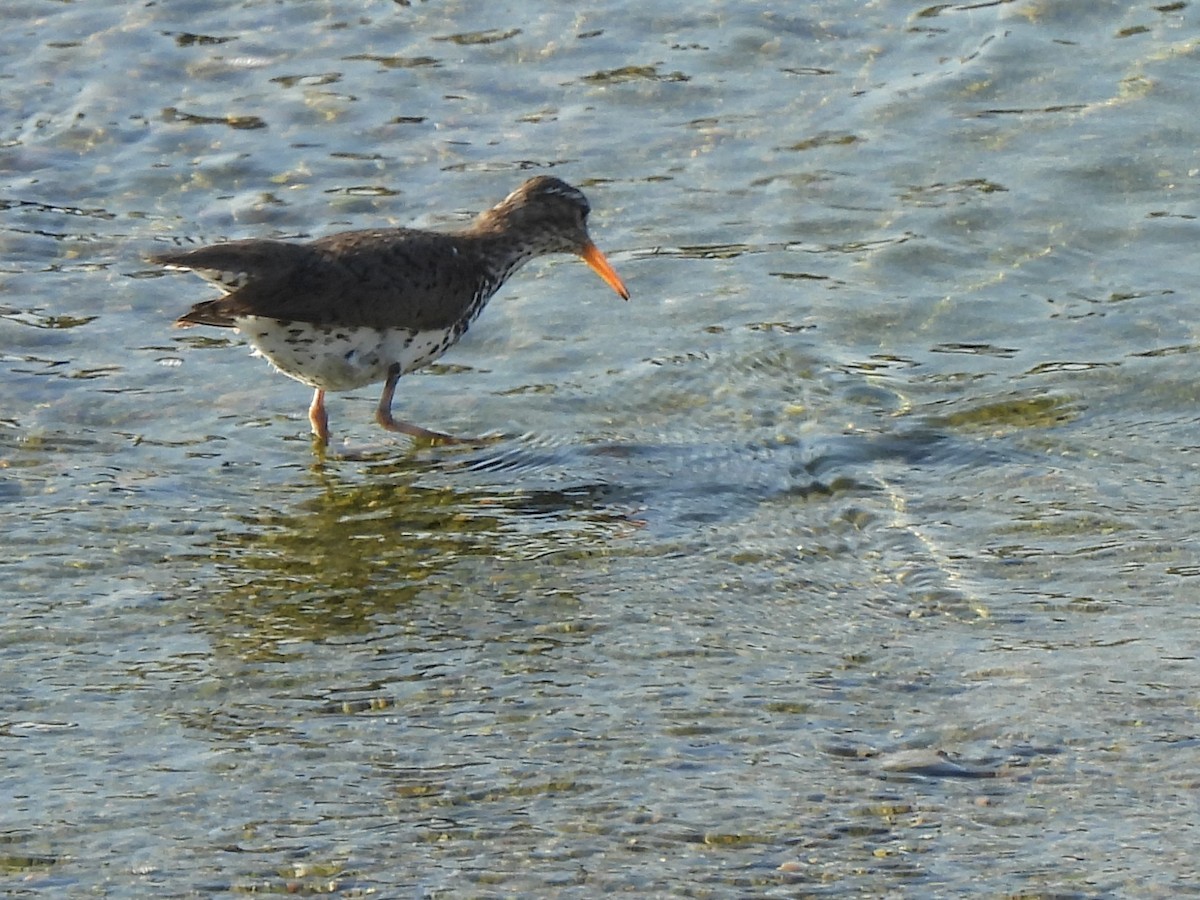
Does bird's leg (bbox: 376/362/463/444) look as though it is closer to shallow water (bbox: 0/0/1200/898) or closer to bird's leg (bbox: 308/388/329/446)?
shallow water (bbox: 0/0/1200/898)

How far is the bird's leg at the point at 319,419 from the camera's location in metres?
8.48

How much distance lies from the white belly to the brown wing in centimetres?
6

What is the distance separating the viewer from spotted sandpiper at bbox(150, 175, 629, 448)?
313 inches

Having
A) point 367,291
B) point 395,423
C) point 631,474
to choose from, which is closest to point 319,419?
point 395,423

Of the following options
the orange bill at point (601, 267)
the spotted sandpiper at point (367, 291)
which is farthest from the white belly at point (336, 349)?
the orange bill at point (601, 267)

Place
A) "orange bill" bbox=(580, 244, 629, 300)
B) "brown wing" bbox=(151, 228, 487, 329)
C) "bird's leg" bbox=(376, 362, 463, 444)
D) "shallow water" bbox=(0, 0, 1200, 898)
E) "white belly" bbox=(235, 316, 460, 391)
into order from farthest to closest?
"orange bill" bbox=(580, 244, 629, 300) → "bird's leg" bbox=(376, 362, 463, 444) → "white belly" bbox=(235, 316, 460, 391) → "brown wing" bbox=(151, 228, 487, 329) → "shallow water" bbox=(0, 0, 1200, 898)

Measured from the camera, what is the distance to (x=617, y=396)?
28.4 feet

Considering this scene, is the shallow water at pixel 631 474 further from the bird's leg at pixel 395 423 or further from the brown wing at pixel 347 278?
the brown wing at pixel 347 278

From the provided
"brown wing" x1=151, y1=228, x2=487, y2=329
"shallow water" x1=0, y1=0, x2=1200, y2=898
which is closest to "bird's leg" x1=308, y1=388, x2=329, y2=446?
"shallow water" x1=0, y1=0, x2=1200, y2=898

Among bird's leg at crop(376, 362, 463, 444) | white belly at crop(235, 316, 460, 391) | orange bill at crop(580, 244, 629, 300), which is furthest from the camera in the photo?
orange bill at crop(580, 244, 629, 300)

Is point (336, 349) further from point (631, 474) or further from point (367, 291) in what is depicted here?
point (631, 474)

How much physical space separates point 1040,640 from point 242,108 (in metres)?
6.87

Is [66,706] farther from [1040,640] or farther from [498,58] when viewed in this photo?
[498,58]

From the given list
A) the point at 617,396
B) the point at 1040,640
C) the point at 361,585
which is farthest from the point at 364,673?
the point at 617,396
